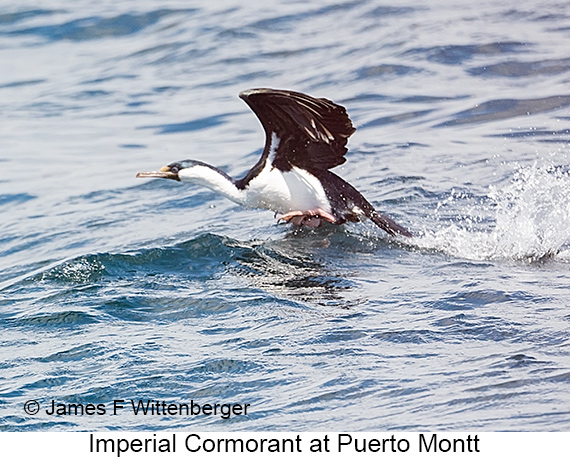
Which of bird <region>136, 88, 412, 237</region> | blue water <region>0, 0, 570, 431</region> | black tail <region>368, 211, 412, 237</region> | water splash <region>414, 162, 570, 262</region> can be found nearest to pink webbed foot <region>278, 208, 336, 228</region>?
bird <region>136, 88, 412, 237</region>

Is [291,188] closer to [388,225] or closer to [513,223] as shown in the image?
[388,225]

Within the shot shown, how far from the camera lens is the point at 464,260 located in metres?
7.45

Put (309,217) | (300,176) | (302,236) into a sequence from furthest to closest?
(302,236) → (309,217) → (300,176)

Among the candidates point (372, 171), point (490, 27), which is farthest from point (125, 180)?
point (490, 27)

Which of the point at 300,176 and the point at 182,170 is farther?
the point at 182,170

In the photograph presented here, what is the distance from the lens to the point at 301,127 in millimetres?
7914

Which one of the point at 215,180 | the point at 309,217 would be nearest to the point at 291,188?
the point at 309,217

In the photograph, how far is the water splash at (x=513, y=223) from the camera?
7.58 meters

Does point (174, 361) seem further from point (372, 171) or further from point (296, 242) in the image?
point (372, 171)

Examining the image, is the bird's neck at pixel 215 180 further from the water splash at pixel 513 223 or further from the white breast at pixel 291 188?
the water splash at pixel 513 223

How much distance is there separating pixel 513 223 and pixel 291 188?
1.77 m

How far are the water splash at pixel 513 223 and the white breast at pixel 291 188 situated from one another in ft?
2.95

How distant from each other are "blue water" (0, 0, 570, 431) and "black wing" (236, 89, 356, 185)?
27.6 inches

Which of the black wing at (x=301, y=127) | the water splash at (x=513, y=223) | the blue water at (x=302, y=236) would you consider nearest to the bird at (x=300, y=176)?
the black wing at (x=301, y=127)
